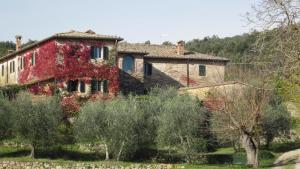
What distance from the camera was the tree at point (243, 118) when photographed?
126ft

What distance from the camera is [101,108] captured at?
130 feet

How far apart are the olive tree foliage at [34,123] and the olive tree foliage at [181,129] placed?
7.38 metres

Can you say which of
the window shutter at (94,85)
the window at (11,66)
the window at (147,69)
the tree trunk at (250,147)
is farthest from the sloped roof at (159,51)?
the tree trunk at (250,147)

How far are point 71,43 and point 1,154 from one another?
15.6 meters

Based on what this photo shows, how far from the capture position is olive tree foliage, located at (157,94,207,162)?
39.7m

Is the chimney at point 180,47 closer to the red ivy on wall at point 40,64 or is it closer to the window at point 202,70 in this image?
the window at point 202,70

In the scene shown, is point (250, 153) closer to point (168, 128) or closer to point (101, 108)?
point (168, 128)

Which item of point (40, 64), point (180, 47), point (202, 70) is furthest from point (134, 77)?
point (202, 70)

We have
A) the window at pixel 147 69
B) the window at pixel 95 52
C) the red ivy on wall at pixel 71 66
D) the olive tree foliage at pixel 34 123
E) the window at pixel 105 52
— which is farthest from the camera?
the window at pixel 147 69

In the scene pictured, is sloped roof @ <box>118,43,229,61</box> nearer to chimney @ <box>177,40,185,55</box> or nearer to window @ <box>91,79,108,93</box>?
chimney @ <box>177,40,185,55</box>

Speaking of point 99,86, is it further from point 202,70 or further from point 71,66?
point 202,70

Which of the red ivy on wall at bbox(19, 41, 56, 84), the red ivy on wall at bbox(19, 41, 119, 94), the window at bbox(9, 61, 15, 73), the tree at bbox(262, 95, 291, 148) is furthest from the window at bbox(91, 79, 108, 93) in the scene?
the tree at bbox(262, 95, 291, 148)

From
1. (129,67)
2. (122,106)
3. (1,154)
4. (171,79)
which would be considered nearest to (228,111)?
(122,106)

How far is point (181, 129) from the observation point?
131ft
